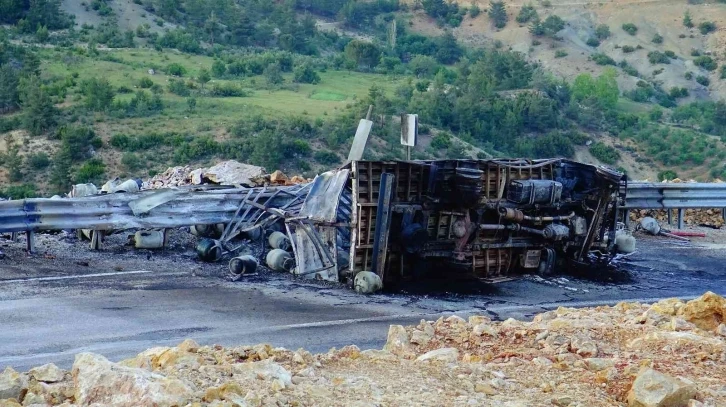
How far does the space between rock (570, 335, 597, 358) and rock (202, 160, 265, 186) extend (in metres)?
11.5

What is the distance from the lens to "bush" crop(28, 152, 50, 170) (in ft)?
127

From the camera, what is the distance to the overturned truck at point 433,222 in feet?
52.0

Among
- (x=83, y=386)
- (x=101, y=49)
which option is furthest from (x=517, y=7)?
(x=83, y=386)

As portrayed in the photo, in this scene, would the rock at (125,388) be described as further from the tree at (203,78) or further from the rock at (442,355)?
the tree at (203,78)

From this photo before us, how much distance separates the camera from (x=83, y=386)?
625 centimetres

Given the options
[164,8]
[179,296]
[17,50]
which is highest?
[164,8]

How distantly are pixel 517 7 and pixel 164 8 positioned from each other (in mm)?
43347

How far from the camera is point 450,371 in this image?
7.64 meters

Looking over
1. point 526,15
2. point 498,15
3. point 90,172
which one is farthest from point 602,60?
point 90,172

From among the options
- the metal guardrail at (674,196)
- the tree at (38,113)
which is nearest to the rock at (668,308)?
the metal guardrail at (674,196)

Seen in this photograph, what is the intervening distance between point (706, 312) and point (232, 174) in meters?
12.6

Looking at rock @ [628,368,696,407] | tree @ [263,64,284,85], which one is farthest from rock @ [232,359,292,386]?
tree @ [263,64,284,85]

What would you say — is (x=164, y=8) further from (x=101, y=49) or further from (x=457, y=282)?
(x=457, y=282)

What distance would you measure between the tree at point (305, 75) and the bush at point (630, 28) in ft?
147
